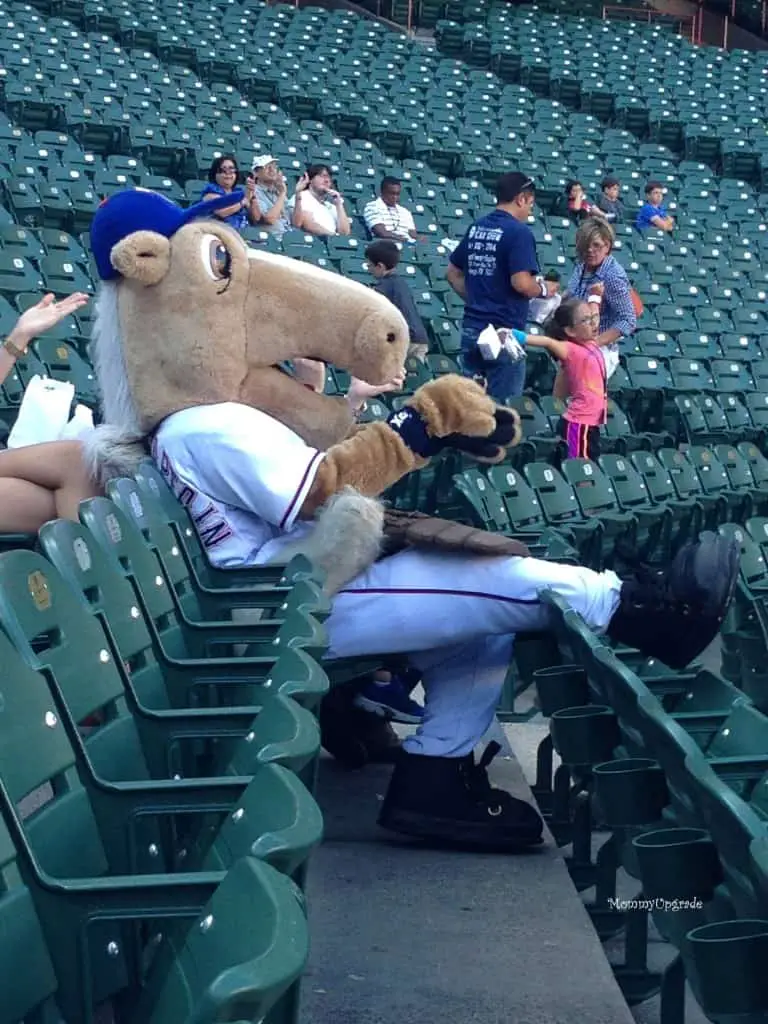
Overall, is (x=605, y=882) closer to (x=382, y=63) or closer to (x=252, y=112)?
(x=252, y=112)

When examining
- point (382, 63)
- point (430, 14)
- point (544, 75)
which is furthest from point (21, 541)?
point (430, 14)

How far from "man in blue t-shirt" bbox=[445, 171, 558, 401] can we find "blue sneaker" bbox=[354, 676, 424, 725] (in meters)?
2.99

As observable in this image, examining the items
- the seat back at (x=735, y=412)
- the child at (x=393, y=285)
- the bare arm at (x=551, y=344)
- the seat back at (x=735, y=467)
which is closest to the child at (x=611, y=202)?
the seat back at (x=735, y=412)

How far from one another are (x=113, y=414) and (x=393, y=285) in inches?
192

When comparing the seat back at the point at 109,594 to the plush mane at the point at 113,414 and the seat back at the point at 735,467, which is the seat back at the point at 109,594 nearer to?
the plush mane at the point at 113,414

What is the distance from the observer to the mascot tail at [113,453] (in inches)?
141

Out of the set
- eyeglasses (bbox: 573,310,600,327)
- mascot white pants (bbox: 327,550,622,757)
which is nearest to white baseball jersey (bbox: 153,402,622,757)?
mascot white pants (bbox: 327,550,622,757)

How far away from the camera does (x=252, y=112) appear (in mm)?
15281

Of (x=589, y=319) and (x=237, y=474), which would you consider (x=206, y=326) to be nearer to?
(x=237, y=474)

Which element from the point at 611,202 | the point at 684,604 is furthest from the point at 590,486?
the point at 611,202

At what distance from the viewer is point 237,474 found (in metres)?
3.30

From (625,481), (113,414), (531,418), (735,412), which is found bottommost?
(735,412)

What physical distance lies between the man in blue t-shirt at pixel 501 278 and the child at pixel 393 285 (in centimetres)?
104

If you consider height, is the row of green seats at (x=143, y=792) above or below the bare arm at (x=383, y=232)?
above
